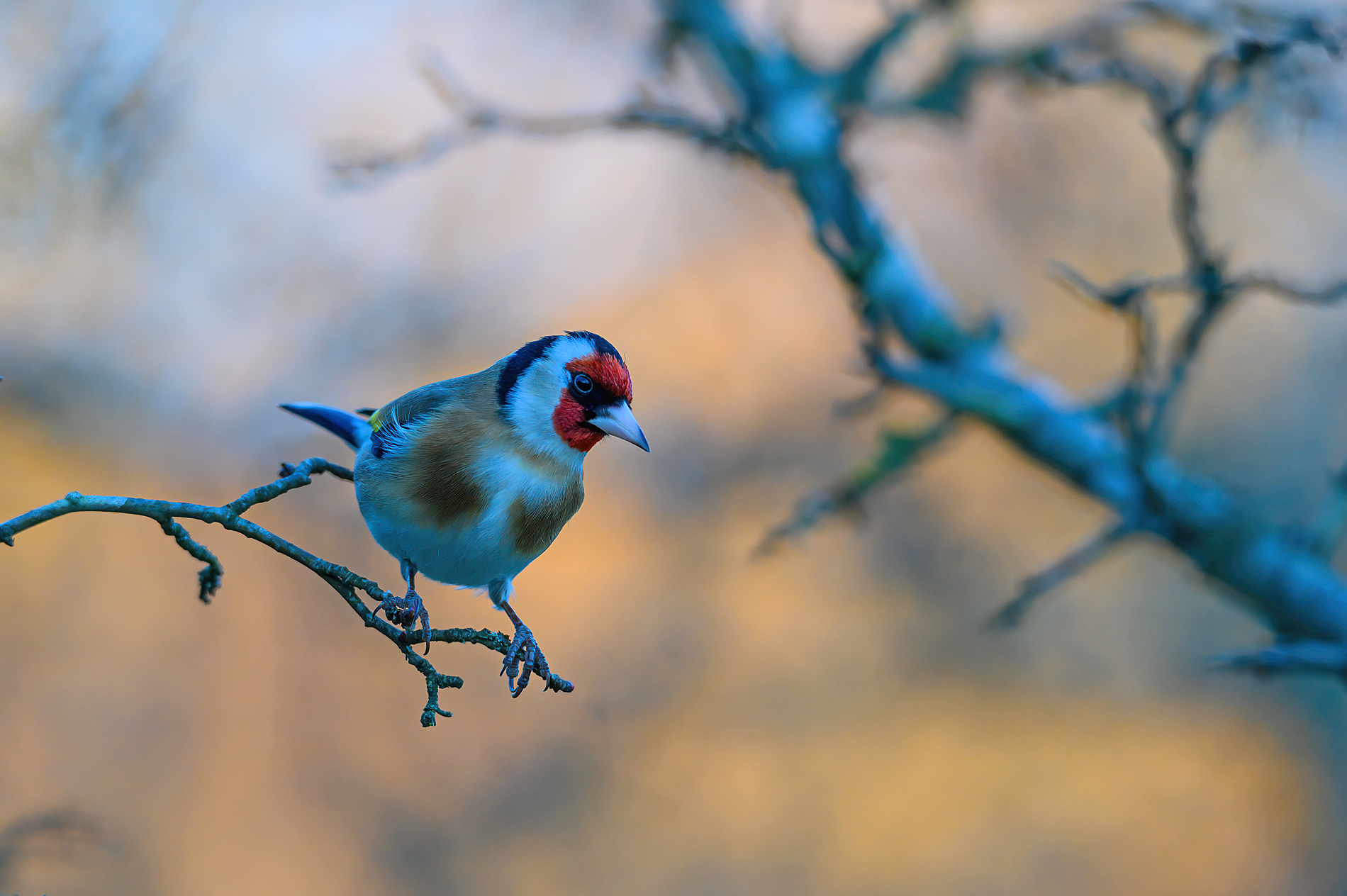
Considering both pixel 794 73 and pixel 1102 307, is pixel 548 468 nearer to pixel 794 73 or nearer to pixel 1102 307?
pixel 1102 307

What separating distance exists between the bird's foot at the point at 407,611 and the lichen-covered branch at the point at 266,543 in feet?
0.40

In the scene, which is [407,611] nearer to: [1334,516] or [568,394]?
[568,394]

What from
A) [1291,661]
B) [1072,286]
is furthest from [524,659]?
[1291,661]

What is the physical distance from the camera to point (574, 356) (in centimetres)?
174

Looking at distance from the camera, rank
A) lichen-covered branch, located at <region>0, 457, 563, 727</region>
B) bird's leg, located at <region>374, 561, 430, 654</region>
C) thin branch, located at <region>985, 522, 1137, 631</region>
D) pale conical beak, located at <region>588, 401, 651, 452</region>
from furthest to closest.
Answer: thin branch, located at <region>985, 522, 1137, 631</region> → bird's leg, located at <region>374, 561, 430, 654</region> → pale conical beak, located at <region>588, 401, 651, 452</region> → lichen-covered branch, located at <region>0, 457, 563, 727</region>

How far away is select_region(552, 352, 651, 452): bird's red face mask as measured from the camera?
1.66m

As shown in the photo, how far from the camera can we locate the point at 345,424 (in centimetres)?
224

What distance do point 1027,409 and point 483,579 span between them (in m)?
2.69

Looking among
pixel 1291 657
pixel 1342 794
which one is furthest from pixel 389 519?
pixel 1342 794

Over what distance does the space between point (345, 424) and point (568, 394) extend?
735mm

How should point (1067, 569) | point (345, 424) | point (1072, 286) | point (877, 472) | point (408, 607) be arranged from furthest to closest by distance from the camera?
point (877, 472) → point (1067, 569) → point (1072, 286) → point (345, 424) → point (408, 607)

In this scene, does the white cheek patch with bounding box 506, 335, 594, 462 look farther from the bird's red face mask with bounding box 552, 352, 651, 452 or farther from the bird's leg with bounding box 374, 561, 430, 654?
the bird's leg with bounding box 374, 561, 430, 654

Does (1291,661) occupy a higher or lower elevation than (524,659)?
lower

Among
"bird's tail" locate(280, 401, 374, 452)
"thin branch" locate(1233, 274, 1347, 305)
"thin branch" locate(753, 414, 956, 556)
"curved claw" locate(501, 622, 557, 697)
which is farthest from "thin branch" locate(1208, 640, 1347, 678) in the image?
"bird's tail" locate(280, 401, 374, 452)
